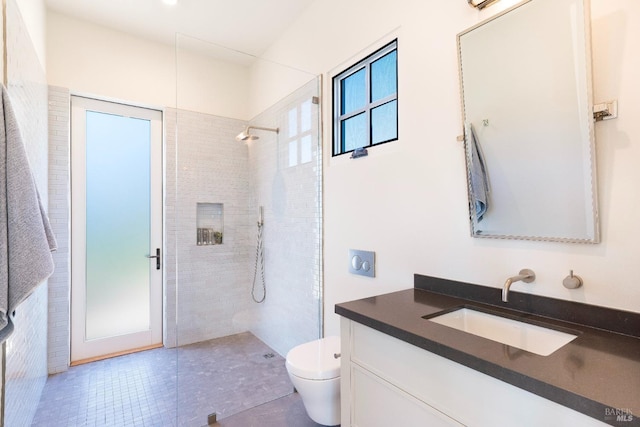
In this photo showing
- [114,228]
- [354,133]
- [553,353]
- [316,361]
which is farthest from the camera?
[114,228]

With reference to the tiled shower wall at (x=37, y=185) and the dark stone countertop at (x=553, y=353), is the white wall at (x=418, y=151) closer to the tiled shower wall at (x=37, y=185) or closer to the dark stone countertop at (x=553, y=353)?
the dark stone countertop at (x=553, y=353)

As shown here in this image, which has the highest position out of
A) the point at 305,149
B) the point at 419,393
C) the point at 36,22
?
the point at 36,22

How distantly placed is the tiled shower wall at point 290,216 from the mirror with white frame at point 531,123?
127 centimetres

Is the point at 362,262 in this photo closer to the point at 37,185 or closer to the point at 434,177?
the point at 434,177

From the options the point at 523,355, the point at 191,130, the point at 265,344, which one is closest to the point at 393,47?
the point at 523,355

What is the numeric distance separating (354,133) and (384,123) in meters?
0.30

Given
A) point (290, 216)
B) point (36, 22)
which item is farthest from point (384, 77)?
point (36, 22)

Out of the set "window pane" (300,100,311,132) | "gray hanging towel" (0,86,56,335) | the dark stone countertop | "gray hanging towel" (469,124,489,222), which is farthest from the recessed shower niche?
"gray hanging towel" (469,124,489,222)

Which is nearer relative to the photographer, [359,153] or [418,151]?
[418,151]

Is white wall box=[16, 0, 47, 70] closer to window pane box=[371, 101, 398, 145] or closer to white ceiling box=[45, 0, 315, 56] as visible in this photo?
white ceiling box=[45, 0, 315, 56]

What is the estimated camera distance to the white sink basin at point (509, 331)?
3.70 feet

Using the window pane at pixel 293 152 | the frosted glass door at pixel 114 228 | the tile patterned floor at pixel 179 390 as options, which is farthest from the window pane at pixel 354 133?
the frosted glass door at pixel 114 228

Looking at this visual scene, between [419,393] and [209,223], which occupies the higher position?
[209,223]

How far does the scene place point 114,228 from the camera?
302 cm
